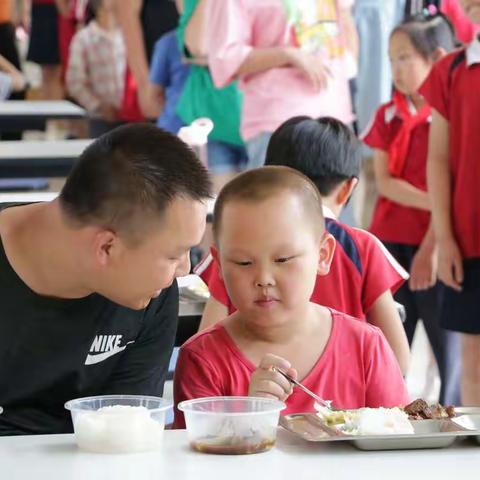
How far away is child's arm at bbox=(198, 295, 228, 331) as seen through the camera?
289cm

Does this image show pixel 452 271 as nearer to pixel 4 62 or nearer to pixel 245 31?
pixel 245 31

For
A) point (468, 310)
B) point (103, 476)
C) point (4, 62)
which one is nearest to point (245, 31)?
point (468, 310)

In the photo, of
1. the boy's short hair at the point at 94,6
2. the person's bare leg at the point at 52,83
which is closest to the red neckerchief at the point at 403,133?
the boy's short hair at the point at 94,6

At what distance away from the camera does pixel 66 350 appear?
2.25m

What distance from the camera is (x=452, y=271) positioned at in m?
3.94

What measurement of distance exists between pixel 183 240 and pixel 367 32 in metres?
4.58

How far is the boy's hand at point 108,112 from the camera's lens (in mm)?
7783

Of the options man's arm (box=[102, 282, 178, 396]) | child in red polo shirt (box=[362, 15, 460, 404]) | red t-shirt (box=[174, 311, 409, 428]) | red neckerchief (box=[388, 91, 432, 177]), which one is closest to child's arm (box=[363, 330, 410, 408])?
red t-shirt (box=[174, 311, 409, 428])

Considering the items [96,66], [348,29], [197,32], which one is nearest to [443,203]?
[348,29]

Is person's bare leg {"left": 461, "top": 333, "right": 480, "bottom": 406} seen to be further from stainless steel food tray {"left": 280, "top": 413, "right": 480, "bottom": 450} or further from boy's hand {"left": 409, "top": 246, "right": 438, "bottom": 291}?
stainless steel food tray {"left": 280, "top": 413, "right": 480, "bottom": 450}

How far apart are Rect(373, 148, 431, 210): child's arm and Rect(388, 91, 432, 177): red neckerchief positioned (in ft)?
0.09

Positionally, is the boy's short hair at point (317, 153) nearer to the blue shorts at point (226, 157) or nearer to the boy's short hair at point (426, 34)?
the boy's short hair at point (426, 34)

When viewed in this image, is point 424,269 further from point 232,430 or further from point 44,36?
point 44,36

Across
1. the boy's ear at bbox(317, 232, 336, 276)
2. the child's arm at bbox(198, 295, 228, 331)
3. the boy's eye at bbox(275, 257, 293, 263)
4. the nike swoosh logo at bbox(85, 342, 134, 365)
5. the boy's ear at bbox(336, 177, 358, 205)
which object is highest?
the boy's eye at bbox(275, 257, 293, 263)
